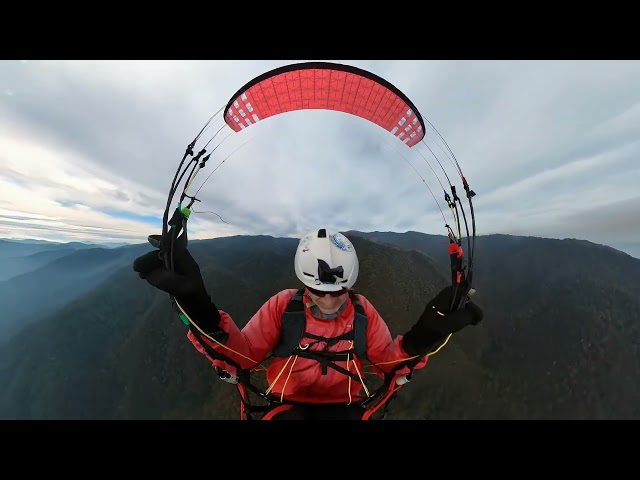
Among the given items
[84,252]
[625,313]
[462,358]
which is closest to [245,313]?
[462,358]

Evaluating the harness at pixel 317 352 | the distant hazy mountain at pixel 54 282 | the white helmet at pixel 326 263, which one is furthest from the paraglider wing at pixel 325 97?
the distant hazy mountain at pixel 54 282

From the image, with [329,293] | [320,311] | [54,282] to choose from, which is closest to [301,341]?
[320,311]

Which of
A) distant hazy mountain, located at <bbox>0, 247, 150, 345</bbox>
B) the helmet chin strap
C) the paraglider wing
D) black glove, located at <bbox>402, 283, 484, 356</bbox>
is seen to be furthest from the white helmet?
distant hazy mountain, located at <bbox>0, 247, 150, 345</bbox>

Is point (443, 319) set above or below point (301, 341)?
above

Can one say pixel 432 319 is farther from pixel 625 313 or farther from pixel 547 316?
pixel 625 313

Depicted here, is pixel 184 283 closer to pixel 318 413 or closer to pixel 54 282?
pixel 318 413
